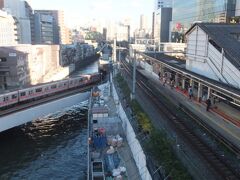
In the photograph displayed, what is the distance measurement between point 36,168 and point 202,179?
15.5 m

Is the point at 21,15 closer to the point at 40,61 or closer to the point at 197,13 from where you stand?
the point at 40,61

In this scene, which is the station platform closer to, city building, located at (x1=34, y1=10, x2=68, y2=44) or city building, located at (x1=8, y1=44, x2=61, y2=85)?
city building, located at (x1=8, y1=44, x2=61, y2=85)

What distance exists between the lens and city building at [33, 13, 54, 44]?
130m

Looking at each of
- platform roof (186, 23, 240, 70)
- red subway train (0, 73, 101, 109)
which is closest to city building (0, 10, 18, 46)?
red subway train (0, 73, 101, 109)

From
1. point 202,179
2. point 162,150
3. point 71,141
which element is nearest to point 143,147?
point 162,150

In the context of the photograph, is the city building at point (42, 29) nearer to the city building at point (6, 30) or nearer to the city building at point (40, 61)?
the city building at point (6, 30)

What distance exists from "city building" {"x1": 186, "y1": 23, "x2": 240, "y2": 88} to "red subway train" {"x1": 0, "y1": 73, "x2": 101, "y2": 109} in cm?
1762

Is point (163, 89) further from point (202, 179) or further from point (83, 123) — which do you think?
point (202, 179)

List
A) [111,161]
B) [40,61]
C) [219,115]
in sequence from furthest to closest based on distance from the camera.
→ 1. [40,61]
2. [219,115]
3. [111,161]

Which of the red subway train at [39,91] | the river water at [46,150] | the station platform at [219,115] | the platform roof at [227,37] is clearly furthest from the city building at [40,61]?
the platform roof at [227,37]

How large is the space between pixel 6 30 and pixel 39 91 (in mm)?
58764

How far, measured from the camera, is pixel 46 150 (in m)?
29.8

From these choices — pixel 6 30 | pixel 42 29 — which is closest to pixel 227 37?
pixel 6 30

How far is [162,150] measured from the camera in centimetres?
1703
